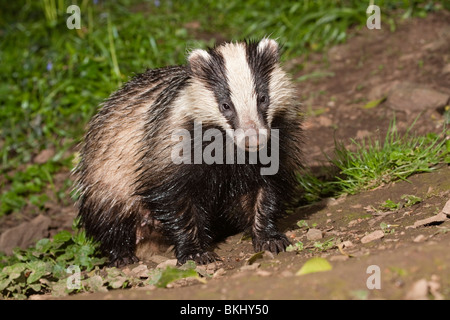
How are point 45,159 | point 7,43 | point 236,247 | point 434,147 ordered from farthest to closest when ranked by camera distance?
point 7,43
point 45,159
point 434,147
point 236,247

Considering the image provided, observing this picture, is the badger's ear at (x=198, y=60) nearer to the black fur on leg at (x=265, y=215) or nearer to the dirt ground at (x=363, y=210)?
the black fur on leg at (x=265, y=215)

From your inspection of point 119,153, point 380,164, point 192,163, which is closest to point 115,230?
point 119,153

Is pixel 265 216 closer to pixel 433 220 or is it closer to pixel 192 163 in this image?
pixel 192 163

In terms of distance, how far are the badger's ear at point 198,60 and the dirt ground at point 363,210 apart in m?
1.51

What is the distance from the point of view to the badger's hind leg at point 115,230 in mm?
5723

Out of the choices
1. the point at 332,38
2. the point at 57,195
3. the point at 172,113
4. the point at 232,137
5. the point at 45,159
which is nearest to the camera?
the point at 232,137

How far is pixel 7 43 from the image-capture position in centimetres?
996

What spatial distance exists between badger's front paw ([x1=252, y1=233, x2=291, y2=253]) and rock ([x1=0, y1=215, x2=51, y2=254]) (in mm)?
2841

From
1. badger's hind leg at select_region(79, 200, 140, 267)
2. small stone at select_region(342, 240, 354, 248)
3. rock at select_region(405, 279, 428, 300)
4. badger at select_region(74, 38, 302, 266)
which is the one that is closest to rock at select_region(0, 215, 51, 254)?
badger at select_region(74, 38, 302, 266)

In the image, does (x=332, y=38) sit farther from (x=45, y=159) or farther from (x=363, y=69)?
(x=45, y=159)

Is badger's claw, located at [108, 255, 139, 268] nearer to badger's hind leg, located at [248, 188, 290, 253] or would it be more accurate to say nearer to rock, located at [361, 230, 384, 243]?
badger's hind leg, located at [248, 188, 290, 253]

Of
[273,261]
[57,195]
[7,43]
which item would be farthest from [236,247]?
[7,43]

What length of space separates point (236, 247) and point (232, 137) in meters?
1.21

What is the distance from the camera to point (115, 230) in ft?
19.0
